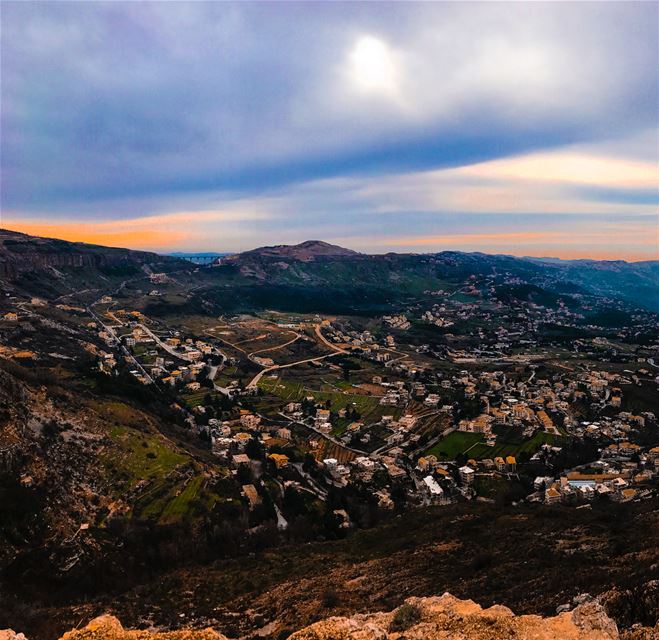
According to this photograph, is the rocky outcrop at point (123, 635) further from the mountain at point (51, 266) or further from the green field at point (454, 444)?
the mountain at point (51, 266)

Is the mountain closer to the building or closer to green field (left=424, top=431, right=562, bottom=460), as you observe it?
green field (left=424, top=431, right=562, bottom=460)

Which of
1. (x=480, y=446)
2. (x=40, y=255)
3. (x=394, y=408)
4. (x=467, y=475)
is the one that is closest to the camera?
(x=467, y=475)

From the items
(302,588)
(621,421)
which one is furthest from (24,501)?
(621,421)

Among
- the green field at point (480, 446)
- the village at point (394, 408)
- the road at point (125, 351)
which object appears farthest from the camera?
the road at point (125, 351)

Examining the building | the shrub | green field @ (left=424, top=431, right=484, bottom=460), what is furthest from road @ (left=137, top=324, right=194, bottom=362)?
the shrub

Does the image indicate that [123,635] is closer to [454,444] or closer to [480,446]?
[454,444]

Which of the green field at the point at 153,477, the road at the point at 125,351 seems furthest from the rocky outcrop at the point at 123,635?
the road at the point at 125,351

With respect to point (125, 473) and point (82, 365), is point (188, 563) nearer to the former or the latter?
point (125, 473)

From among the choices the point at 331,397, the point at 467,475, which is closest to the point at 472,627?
the point at 467,475
